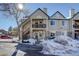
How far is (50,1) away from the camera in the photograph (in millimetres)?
2479

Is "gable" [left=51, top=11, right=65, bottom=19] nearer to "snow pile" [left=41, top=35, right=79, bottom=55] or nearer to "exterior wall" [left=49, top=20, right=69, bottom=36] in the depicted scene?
"exterior wall" [left=49, top=20, right=69, bottom=36]

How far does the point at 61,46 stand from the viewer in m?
2.48

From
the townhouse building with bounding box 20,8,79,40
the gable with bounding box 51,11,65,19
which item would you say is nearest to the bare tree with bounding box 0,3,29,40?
the townhouse building with bounding box 20,8,79,40

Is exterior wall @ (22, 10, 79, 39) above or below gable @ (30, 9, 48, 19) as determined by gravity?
below

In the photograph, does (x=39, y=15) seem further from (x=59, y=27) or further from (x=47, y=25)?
(x=59, y=27)

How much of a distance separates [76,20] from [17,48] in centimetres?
73

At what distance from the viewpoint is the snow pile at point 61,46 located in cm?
245

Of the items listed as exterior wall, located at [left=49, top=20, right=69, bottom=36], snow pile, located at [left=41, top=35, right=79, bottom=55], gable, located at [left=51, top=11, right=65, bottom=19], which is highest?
gable, located at [left=51, top=11, right=65, bottom=19]

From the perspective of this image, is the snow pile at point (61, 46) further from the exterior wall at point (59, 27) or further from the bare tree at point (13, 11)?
the bare tree at point (13, 11)

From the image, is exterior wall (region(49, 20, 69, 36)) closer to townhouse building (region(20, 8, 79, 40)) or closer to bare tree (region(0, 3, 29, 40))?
townhouse building (region(20, 8, 79, 40))

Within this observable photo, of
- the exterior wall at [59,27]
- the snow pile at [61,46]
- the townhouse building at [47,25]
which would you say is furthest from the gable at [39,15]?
the snow pile at [61,46]

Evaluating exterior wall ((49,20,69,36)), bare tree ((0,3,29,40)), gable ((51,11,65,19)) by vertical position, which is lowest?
exterior wall ((49,20,69,36))

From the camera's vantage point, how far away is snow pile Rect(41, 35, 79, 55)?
245cm

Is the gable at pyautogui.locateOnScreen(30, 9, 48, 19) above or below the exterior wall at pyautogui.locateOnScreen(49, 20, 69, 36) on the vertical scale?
above
